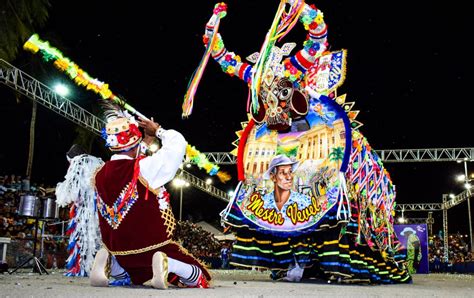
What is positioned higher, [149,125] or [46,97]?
[46,97]

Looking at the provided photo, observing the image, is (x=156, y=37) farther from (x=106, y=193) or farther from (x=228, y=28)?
(x=106, y=193)

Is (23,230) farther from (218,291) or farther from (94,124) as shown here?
(218,291)

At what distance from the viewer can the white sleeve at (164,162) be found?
185 inches

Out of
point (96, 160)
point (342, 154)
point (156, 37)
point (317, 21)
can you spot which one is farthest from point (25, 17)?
point (342, 154)

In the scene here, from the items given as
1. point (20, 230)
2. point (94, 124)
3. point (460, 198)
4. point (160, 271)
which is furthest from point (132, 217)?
point (460, 198)

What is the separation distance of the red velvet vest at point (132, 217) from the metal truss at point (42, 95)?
25.2 ft

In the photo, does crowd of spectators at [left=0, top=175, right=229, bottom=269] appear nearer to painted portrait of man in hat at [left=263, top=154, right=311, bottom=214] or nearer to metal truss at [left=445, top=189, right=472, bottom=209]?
painted portrait of man in hat at [left=263, top=154, right=311, bottom=214]

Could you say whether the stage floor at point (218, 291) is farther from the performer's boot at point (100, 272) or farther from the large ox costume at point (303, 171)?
the large ox costume at point (303, 171)

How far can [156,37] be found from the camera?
13.8 m

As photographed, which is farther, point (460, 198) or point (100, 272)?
point (460, 198)

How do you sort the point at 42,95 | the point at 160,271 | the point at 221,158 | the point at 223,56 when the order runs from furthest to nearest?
the point at 221,158
the point at 42,95
the point at 223,56
the point at 160,271

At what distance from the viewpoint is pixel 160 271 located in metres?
4.55

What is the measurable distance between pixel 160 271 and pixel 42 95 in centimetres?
1124

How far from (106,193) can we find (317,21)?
3.85 meters
